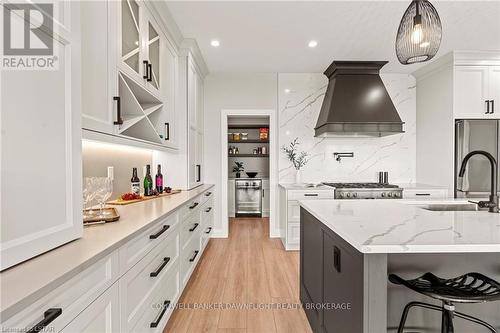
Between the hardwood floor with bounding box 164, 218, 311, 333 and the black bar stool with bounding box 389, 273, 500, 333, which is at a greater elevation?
the black bar stool with bounding box 389, 273, 500, 333

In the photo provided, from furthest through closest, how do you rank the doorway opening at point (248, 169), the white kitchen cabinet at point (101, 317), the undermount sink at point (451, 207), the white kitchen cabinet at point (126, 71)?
the doorway opening at point (248, 169) → the undermount sink at point (451, 207) → the white kitchen cabinet at point (126, 71) → the white kitchen cabinet at point (101, 317)

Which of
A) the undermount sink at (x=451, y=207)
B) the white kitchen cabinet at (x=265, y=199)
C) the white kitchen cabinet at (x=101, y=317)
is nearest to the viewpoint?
the white kitchen cabinet at (x=101, y=317)

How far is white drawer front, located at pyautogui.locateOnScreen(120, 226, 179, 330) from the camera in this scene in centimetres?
126

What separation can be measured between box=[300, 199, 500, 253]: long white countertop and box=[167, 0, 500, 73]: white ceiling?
2.05 metres

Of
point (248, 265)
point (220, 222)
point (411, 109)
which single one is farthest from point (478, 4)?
point (220, 222)

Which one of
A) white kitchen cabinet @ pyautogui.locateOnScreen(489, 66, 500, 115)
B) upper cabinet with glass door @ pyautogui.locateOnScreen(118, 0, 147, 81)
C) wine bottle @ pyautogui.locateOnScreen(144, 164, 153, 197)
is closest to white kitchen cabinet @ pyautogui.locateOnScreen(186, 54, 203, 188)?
wine bottle @ pyautogui.locateOnScreen(144, 164, 153, 197)

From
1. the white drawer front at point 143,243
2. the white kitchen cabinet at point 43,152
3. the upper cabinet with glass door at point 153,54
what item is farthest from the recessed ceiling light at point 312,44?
the white kitchen cabinet at point 43,152

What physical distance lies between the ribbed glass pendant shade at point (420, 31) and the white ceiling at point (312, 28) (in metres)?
1.13

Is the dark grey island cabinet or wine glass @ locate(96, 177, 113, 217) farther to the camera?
wine glass @ locate(96, 177, 113, 217)

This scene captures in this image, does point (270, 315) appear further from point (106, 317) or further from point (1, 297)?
point (1, 297)

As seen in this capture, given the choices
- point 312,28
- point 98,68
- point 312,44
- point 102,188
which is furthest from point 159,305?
point 312,44

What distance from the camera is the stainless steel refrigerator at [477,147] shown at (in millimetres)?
3738

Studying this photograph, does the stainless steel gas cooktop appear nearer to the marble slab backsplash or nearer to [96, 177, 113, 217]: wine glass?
the marble slab backsplash

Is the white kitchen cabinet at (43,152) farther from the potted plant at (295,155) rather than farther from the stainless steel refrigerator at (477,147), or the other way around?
the stainless steel refrigerator at (477,147)
